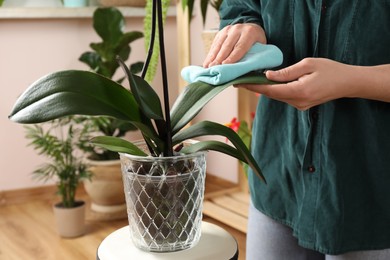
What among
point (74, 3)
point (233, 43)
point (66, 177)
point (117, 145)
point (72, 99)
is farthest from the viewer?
point (74, 3)

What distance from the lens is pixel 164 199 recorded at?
25.9 inches

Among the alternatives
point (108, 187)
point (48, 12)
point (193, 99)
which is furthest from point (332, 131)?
point (48, 12)

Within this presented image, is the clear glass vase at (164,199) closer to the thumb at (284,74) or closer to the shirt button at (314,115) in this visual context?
the thumb at (284,74)

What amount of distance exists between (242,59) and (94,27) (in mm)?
2025

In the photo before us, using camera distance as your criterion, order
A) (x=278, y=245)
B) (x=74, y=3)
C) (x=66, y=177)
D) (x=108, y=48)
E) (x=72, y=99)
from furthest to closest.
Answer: (x=74, y=3) < (x=108, y=48) < (x=66, y=177) < (x=278, y=245) < (x=72, y=99)

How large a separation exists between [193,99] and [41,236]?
1.93 m

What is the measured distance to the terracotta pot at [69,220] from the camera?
2412mm

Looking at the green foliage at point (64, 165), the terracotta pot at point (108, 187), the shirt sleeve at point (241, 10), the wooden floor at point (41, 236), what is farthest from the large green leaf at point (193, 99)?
the terracotta pot at point (108, 187)

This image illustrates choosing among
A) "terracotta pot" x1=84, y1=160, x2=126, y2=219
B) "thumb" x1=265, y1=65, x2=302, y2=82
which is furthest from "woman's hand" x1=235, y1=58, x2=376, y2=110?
"terracotta pot" x1=84, y1=160, x2=126, y2=219

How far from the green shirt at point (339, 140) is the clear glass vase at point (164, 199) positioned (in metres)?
0.29

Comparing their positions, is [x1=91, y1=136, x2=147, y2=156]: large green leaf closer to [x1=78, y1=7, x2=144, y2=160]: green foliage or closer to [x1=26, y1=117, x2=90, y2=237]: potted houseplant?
[x1=26, y1=117, x2=90, y2=237]: potted houseplant

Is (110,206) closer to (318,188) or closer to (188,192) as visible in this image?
(318,188)

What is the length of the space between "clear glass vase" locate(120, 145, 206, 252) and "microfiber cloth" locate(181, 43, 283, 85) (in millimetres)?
117

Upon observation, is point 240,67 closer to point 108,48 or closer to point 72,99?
point 72,99
